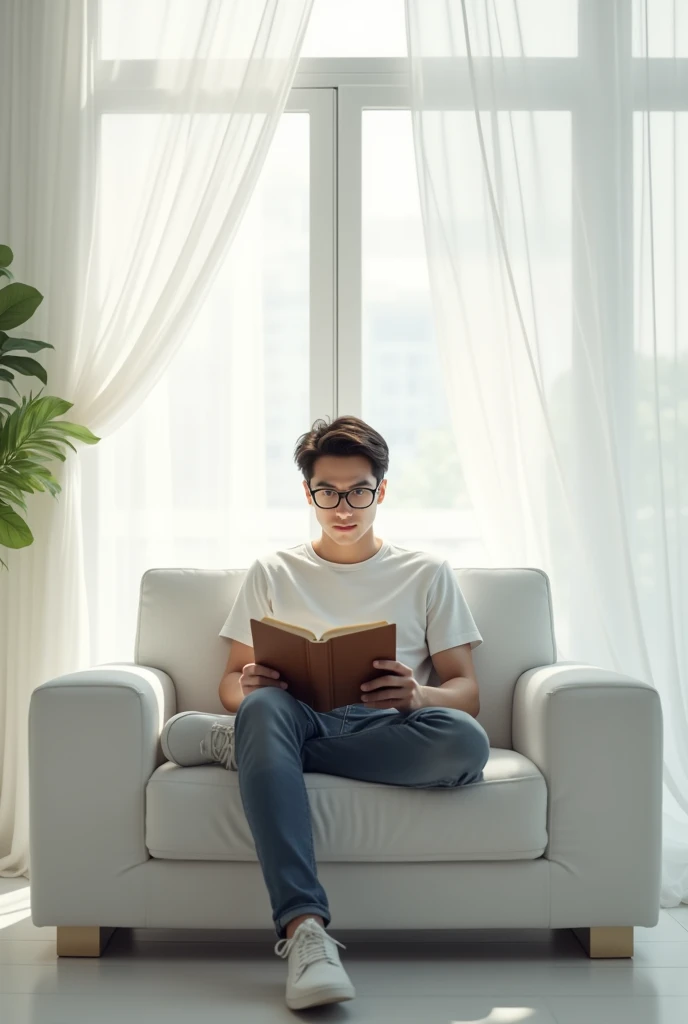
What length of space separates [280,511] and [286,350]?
0.51 metres

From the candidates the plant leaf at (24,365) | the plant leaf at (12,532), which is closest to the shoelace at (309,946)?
the plant leaf at (12,532)

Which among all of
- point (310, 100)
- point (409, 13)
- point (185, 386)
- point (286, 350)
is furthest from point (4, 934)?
point (409, 13)

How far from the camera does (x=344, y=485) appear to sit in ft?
8.14

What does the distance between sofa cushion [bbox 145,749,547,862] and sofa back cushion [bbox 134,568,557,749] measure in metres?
0.45

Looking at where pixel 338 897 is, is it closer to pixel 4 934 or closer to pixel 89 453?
pixel 4 934

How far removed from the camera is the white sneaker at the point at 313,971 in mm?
1829

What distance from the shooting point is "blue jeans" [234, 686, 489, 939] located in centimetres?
194

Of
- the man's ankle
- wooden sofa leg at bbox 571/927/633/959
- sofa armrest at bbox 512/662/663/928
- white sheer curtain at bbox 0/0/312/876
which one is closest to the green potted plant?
white sheer curtain at bbox 0/0/312/876

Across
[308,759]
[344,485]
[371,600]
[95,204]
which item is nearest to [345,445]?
[344,485]

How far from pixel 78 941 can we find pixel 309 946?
2.08ft

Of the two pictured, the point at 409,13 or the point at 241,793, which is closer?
the point at 241,793

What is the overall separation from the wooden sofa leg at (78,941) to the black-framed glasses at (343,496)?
108cm

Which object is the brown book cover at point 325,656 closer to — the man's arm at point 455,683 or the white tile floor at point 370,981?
the man's arm at point 455,683

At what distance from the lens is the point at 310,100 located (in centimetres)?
322
